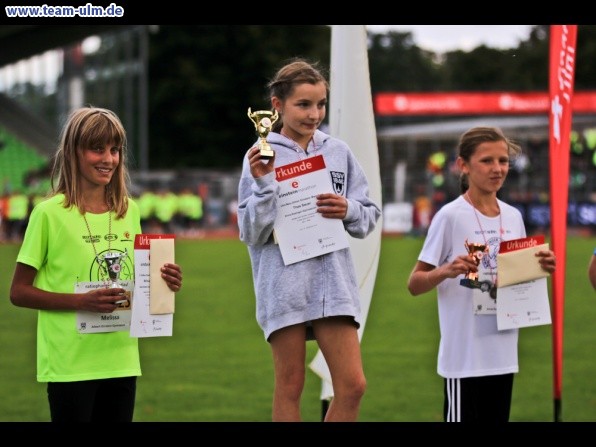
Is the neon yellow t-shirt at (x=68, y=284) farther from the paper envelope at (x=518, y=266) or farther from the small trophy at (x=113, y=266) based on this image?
the paper envelope at (x=518, y=266)

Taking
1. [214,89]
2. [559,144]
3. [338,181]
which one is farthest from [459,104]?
[338,181]

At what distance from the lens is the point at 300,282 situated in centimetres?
459

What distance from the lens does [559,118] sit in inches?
229

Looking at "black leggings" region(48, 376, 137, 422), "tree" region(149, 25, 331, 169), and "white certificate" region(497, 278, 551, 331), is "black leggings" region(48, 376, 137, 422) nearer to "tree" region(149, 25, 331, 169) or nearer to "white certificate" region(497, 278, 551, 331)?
"white certificate" region(497, 278, 551, 331)

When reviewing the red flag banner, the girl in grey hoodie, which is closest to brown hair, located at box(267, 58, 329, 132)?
the girl in grey hoodie

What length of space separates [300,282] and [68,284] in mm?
911

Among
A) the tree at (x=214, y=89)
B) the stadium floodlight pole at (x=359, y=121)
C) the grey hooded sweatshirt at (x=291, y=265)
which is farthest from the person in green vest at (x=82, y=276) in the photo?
the tree at (x=214, y=89)

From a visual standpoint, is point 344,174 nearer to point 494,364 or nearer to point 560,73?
point 494,364

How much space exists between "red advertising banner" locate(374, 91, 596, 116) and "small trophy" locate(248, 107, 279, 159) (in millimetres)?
52662

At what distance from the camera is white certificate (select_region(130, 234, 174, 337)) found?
450cm

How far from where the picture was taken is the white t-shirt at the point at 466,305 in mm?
5004

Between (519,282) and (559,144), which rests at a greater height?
(559,144)

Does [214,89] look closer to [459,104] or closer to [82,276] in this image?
[459,104]

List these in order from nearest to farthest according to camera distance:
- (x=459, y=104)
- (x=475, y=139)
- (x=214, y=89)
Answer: (x=475, y=139)
(x=459, y=104)
(x=214, y=89)
